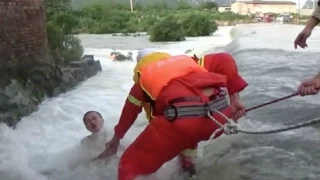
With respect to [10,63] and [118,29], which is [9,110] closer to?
[10,63]

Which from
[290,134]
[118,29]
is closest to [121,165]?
[290,134]

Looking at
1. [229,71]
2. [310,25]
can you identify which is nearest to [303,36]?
[310,25]

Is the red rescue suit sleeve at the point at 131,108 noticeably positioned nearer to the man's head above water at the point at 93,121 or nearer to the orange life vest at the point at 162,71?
the orange life vest at the point at 162,71

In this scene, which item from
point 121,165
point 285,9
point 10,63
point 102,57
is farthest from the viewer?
point 285,9

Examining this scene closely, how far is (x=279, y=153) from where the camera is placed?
18.7 ft

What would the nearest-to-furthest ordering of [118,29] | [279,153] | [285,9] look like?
[279,153]
[118,29]
[285,9]

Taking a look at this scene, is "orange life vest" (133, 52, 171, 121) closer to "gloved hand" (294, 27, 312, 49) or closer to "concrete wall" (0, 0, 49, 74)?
"gloved hand" (294, 27, 312, 49)

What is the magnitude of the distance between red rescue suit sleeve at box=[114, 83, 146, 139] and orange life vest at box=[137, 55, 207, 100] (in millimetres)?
122

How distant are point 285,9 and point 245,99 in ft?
316

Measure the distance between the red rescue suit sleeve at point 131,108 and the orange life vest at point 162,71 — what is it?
122mm

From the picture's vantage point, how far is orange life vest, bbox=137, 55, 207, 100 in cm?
462

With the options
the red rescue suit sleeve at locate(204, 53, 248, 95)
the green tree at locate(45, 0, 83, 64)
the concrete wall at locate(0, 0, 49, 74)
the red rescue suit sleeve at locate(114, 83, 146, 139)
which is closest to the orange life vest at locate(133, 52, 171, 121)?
the red rescue suit sleeve at locate(114, 83, 146, 139)

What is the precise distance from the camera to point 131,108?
4.97 m

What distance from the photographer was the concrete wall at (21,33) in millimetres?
10586
